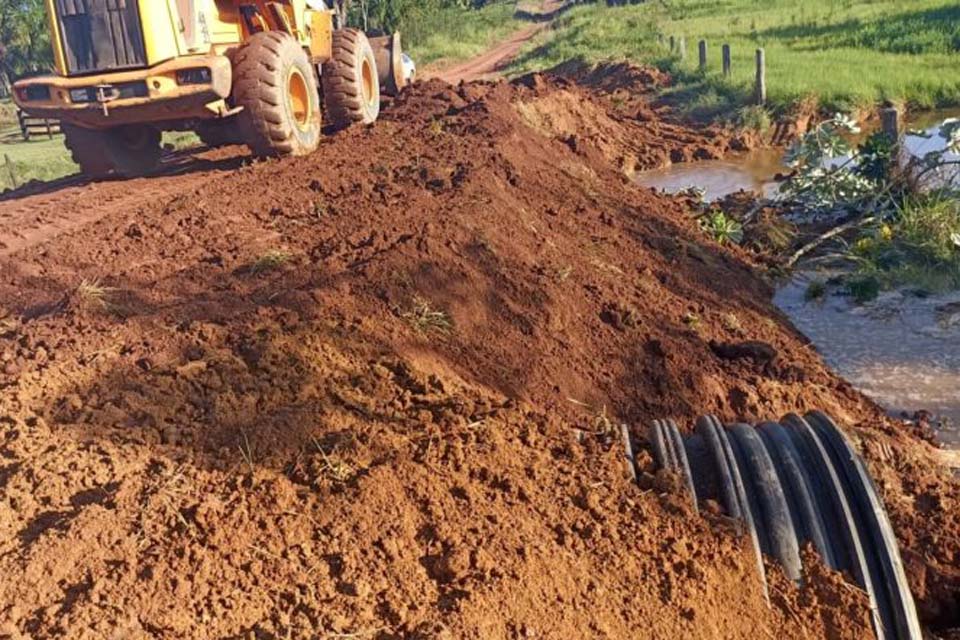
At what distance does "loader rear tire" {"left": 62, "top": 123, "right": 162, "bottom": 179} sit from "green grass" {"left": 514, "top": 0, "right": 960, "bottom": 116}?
30.6ft

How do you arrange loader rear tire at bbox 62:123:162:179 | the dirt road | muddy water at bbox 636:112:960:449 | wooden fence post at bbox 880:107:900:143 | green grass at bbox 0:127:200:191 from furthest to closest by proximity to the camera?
the dirt road
green grass at bbox 0:127:200:191
loader rear tire at bbox 62:123:162:179
wooden fence post at bbox 880:107:900:143
muddy water at bbox 636:112:960:449

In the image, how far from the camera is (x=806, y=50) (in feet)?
58.2

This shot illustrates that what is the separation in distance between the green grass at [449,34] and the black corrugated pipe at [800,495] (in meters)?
27.8

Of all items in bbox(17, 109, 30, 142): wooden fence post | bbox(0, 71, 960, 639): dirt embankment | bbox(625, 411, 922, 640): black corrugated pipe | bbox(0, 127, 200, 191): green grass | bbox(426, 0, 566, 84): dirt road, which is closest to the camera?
bbox(0, 71, 960, 639): dirt embankment

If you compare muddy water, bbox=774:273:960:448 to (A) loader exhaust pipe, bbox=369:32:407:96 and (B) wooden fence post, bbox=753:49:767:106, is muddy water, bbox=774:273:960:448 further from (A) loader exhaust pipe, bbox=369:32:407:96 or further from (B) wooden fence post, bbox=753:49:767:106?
(A) loader exhaust pipe, bbox=369:32:407:96

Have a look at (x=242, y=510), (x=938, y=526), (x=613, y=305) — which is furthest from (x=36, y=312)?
(x=938, y=526)

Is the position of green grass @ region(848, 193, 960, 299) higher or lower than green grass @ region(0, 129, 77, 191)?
lower

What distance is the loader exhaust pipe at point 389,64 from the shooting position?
48.7ft

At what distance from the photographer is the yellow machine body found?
26.1 feet

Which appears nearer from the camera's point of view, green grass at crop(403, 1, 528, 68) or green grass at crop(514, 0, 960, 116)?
green grass at crop(514, 0, 960, 116)

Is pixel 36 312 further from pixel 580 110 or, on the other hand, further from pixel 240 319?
pixel 580 110

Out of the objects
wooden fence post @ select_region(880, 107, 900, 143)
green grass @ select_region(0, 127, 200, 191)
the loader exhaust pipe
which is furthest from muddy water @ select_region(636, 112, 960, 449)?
green grass @ select_region(0, 127, 200, 191)

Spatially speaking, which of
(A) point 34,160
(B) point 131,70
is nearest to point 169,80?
(B) point 131,70

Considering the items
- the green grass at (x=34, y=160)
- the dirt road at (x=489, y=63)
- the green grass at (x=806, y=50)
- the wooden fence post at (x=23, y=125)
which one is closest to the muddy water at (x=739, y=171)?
the green grass at (x=806, y=50)
